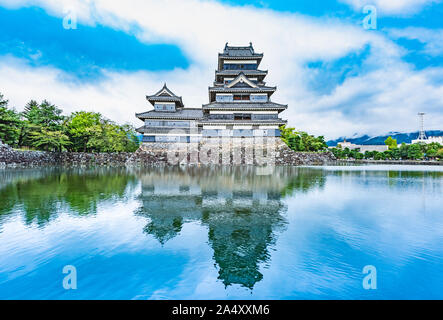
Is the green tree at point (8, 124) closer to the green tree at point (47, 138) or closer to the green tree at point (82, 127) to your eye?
the green tree at point (47, 138)

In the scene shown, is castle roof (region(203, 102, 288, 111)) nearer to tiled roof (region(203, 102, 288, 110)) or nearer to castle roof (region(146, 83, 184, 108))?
tiled roof (region(203, 102, 288, 110))

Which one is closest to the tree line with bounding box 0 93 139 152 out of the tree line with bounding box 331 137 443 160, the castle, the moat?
the castle

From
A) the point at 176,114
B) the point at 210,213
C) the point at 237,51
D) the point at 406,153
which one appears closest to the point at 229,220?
the point at 210,213

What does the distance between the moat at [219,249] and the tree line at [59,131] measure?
23.4 metres

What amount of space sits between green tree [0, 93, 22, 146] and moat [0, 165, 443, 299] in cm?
2189

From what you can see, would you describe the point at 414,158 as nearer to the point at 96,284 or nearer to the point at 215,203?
the point at 215,203

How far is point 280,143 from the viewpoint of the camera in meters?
27.4

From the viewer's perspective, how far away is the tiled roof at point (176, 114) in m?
29.5

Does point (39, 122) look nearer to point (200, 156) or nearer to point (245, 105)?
point (200, 156)

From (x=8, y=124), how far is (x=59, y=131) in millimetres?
4729

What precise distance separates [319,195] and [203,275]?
730cm

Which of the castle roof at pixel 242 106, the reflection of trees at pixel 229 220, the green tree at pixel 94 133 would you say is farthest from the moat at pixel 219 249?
the green tree at pixel 94 133
